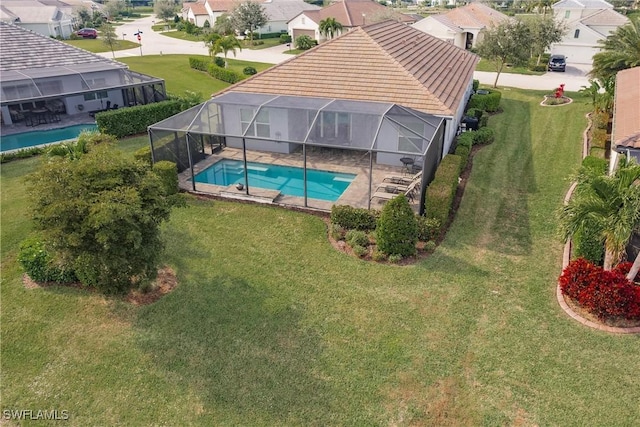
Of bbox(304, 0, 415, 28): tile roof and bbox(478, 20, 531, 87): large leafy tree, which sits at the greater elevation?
bbox(304, 0, 415, 28): tile roof

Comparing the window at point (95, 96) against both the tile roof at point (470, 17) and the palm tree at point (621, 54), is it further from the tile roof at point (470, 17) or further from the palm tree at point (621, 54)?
the tile roof at point (470, 17)

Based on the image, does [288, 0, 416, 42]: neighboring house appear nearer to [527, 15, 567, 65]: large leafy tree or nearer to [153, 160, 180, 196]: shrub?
[527, 15, 567, 65]: large leafy tree

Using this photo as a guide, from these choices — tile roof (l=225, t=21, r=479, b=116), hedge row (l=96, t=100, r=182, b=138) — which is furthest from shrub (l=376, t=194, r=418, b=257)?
hedge row (l=96, t=100, r=182, b=138)

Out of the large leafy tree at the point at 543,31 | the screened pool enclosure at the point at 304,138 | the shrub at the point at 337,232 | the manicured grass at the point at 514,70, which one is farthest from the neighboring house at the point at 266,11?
the shrub at the point at 337,232

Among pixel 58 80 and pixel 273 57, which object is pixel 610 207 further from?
pixel 273 57

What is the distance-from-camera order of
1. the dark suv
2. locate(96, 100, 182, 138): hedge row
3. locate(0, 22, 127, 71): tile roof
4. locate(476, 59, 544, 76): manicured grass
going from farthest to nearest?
the dark suv
locate(476, 59, 544, 76): manicured grass
locate(0, 22, 127, 71): tile roof
locate(96, 100, 182, 138): hedge row

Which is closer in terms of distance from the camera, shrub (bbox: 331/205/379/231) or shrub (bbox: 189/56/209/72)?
shrub (bbox: 331/205/379/231)

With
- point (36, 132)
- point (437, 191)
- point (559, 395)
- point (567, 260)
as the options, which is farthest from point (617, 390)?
point (36, 132)

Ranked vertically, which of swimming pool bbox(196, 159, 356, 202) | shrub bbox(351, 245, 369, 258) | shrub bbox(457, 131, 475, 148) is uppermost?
shrub bbox(457, 131, 475, 148)
